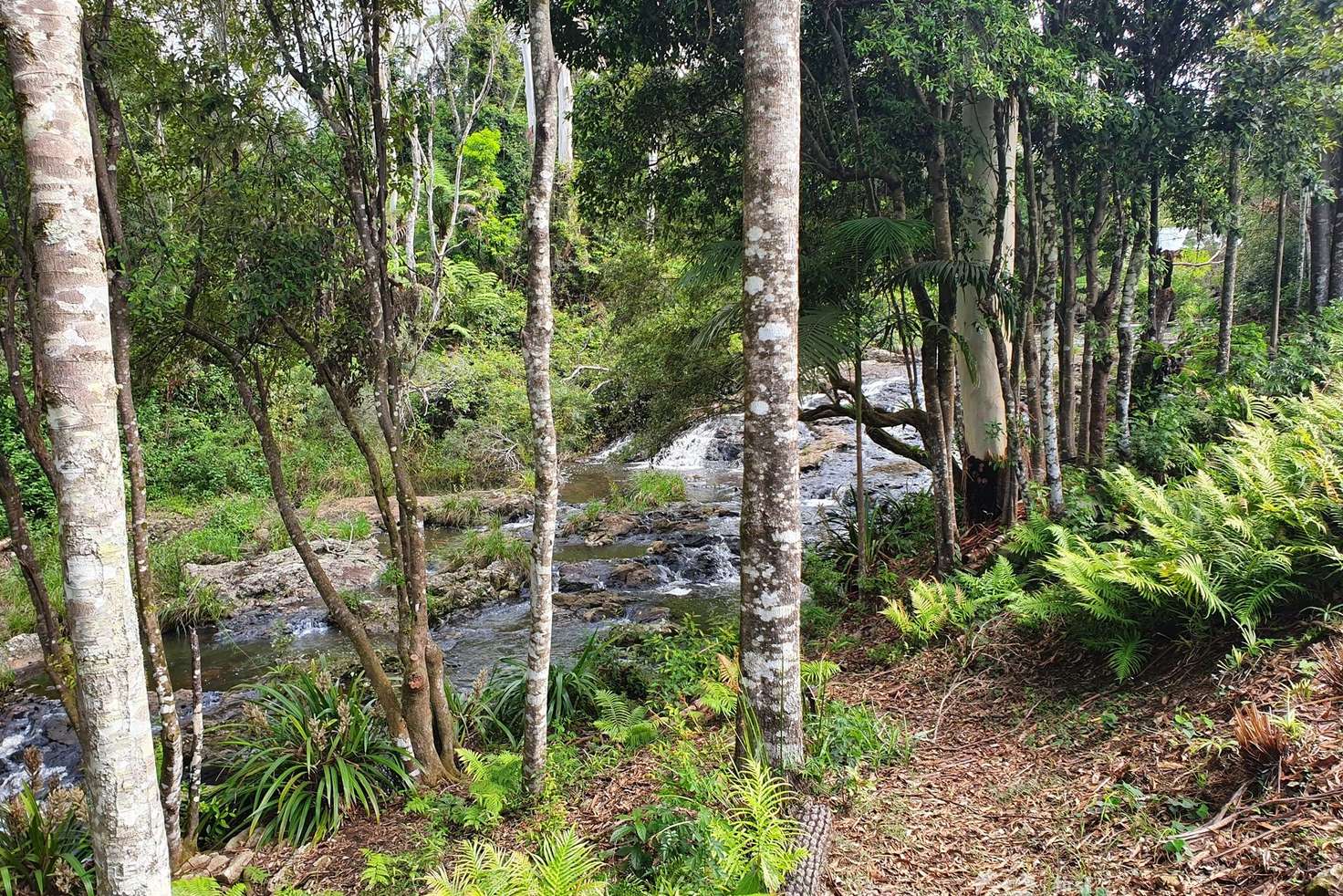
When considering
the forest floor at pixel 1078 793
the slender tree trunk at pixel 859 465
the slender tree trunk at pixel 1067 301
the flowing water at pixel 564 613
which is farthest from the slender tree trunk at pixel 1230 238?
the forest floor at pixel 1078 793

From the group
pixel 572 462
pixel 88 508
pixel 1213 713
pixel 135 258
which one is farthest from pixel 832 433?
pixel 88 508

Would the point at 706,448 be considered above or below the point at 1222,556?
below

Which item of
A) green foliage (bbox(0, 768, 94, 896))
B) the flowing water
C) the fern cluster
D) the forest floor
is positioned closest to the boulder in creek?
the flowing water

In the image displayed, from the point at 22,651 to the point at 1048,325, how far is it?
12550 millimetres

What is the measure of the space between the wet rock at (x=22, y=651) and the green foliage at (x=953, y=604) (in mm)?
9835

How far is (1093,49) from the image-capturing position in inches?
268

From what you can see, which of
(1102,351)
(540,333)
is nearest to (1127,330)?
(1102,351)

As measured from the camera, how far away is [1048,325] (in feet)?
23.9

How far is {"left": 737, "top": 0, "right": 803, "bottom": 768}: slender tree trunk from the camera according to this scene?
3.73 meters

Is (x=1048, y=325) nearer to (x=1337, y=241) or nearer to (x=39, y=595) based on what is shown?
(x=1337, y=241)

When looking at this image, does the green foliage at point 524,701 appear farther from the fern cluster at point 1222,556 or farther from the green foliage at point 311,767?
the fern cluster at point 1222,556

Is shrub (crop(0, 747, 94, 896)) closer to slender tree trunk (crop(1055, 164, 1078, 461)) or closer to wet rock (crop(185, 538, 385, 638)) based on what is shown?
wet rock (crop(185, 538, 385, 638))

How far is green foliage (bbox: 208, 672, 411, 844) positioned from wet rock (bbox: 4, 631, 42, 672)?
5129 mm

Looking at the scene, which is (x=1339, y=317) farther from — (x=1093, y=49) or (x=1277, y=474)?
(x=1277, y=474)
